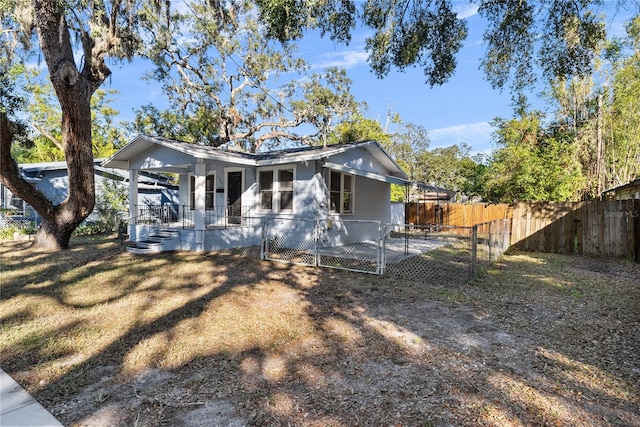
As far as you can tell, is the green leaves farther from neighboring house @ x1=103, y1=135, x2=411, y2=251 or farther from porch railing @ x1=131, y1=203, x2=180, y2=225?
porch railing @ x1=131, y1=203, x2=180, y2=225

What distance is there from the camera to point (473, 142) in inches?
1741

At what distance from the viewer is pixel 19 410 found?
2.83 m

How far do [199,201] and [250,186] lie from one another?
220 centimetres

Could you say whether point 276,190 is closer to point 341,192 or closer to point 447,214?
point 341,192

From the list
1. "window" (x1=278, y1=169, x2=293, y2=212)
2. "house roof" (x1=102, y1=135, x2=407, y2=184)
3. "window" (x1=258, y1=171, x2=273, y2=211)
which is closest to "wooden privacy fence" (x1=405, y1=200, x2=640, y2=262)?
"house roof" (x1=102, y1=135, x2=407, y2=184)

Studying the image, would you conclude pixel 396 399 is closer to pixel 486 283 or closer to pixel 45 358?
pixel 45 358

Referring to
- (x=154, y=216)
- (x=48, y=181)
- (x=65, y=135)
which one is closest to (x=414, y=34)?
(x=65, y=135)

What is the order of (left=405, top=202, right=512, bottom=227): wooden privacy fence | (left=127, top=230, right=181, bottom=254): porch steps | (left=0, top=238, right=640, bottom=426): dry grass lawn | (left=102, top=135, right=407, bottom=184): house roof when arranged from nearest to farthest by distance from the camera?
(left=0, top=238, right=640, bottom=426): dry grass lawn, (left=102, top=135, right=407, bottom=184): house roof, (left=127, top=230, right=181, bottom=254): porch steps, (left=405, top=202, right=512, bottom=227): wooden privacy fence

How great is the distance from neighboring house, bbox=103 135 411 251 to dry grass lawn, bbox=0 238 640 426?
4.17 m

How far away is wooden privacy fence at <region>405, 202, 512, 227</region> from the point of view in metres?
18.1

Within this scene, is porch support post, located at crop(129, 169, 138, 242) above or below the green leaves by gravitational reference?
below

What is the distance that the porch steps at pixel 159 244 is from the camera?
36.1ft

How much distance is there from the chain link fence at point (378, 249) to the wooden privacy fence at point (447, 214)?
14.5ft

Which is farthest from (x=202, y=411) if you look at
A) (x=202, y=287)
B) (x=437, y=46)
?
(x=437, y=46)
